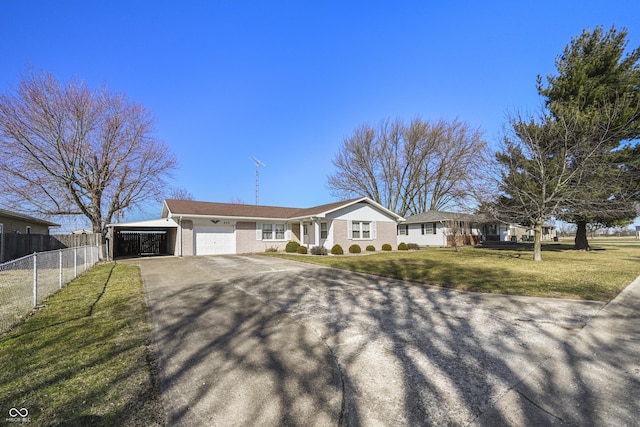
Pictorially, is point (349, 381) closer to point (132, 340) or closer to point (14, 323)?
point (132, 340)

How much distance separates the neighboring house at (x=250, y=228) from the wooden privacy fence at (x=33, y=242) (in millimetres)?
1580

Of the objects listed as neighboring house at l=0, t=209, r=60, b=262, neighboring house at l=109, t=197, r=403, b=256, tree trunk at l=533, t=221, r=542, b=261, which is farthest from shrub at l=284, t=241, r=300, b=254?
neighboring house at l=0, t=209, r=60, b=262

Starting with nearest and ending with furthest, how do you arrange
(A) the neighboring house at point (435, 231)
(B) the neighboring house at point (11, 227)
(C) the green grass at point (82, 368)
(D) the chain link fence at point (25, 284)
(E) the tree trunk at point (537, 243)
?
1. (C) the green grass at point (82, 368)
2. (D) the chain link fence at point (25, 284)
3. (E) the tree trunk at point (537, 243)
4. (B) the neighboring house at point (11, 227)
5. (A) the neighboring house at point (435, 231)

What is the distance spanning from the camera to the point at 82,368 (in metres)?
3.28

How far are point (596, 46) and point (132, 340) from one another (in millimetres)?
27971

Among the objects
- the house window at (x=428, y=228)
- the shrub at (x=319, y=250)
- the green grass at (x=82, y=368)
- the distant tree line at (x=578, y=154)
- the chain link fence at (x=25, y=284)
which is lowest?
the shrub at (x=319, y=250)

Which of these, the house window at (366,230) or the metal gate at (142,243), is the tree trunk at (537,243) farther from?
the metal gate at (142,243)

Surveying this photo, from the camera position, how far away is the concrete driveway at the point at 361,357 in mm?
2557

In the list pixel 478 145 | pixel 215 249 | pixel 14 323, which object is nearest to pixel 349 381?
pixel 14 323

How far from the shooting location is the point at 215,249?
20734 millimetres

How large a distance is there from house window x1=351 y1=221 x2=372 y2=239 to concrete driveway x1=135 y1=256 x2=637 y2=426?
607 inches

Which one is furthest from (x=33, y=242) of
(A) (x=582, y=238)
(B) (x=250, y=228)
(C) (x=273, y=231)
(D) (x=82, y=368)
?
(A) (x=582, y=238)

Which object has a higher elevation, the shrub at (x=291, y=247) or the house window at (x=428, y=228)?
the house window at (x=428, y=228)

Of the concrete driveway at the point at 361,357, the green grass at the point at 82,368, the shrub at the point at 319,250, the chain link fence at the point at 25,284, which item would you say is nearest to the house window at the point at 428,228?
the shrub at the point at 319,250
